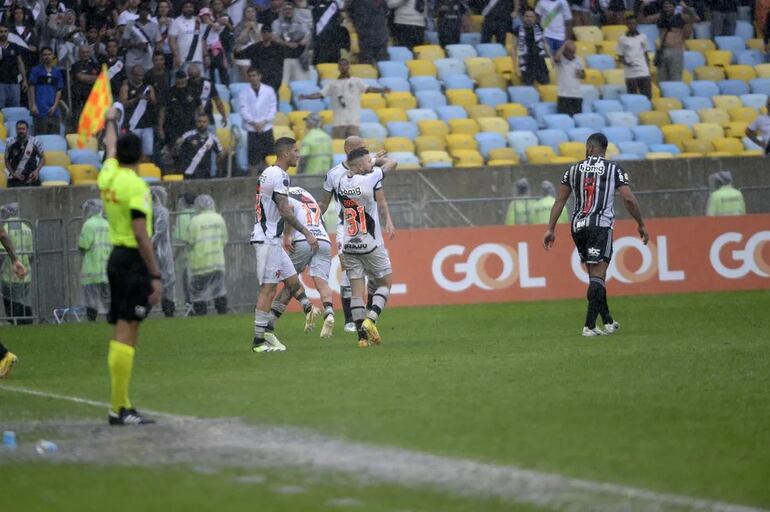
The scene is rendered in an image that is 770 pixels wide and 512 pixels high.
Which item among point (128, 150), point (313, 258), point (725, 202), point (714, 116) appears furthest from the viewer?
point (714, 116)

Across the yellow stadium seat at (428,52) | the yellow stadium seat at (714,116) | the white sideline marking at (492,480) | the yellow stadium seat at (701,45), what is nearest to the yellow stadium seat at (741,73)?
the yellow stadium seat at (701,45)

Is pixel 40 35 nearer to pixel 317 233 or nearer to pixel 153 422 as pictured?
pixel 317 233

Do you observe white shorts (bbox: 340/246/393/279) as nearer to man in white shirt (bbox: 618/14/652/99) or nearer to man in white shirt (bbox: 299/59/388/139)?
man in white shirt (bbox: 299/59/388/139)

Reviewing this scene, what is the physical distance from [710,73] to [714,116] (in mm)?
1798

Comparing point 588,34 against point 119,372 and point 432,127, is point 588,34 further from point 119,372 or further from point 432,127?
point 119,372

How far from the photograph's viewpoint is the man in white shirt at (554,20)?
Answer: 1136 inches

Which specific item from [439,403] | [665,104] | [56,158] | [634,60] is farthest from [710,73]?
[439,403]

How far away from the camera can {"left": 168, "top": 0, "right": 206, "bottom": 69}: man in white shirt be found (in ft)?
84.7

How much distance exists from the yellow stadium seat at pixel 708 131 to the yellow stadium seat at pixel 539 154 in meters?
3.90

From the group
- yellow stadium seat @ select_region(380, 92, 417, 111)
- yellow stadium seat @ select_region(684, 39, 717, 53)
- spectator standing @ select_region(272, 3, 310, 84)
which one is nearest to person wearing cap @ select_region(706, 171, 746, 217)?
yellow stadium seat @ select_region(380, 92, 417, 111)

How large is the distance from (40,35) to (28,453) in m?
18.2

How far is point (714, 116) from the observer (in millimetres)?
30766

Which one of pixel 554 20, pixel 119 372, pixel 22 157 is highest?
pixel 554 20

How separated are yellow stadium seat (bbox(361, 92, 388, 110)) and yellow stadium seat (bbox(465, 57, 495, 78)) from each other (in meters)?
2.51
